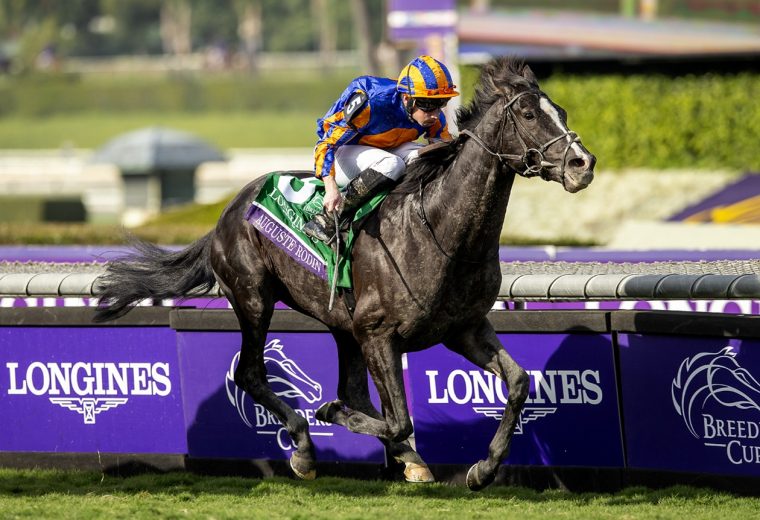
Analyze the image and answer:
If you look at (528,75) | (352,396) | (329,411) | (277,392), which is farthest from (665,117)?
(528,75)

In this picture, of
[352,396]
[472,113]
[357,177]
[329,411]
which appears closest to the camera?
[472,113]

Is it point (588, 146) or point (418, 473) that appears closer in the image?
point (418, 473)

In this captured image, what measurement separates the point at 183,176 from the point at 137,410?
67.8ft

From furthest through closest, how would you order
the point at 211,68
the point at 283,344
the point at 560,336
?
the point at 211,68, the point at 283,344, the point at 560,336

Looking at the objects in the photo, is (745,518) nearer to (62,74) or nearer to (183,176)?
(183,176)

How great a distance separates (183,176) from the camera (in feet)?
90.4

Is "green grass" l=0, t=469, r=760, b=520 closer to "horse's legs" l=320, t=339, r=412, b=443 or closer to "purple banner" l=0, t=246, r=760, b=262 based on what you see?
"horse's legs" l=320, t=339, r=412, b=443

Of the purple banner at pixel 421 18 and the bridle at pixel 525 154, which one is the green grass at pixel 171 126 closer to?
the purple banner at pixel 421 18

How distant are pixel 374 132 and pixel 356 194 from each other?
1.29ft

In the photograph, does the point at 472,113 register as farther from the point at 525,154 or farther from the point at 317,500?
the point at 317,500

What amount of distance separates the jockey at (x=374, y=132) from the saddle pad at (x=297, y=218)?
10cm

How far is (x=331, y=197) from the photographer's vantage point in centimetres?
621

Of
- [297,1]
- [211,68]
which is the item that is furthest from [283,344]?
[297,1]

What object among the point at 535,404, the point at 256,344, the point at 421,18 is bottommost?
the point at 535,404
